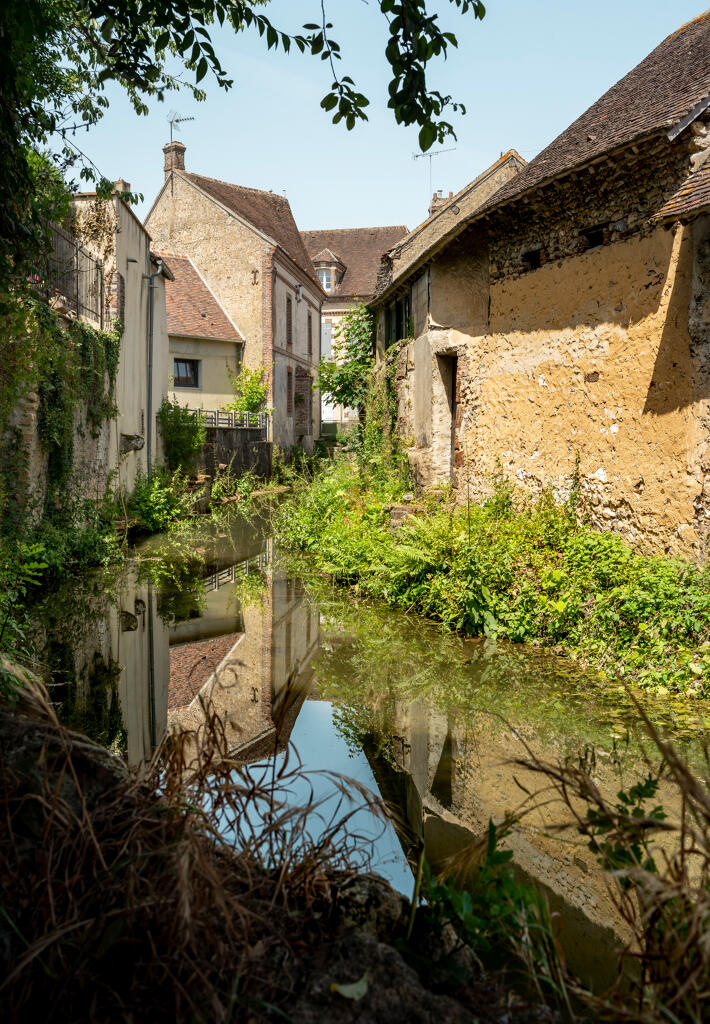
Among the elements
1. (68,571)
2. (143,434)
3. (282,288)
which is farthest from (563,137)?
(282,288)

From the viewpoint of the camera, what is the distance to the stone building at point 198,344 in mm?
24969

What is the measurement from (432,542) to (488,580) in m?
1.04

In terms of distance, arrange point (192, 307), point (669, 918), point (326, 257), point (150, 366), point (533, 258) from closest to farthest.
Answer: point (669, 918)
point (533, 258)
point (150, 366)
point (192, 307)
point (326, 257)

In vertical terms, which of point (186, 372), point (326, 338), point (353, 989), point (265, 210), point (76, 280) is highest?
point (265, 210)

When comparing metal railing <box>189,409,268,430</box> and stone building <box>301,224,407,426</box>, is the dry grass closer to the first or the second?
metal railing <box>189,409,268,430</box>

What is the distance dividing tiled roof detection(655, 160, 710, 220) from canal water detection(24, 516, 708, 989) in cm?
384

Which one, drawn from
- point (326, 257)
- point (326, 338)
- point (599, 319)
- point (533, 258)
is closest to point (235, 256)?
point (326, 338)

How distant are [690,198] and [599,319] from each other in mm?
1848

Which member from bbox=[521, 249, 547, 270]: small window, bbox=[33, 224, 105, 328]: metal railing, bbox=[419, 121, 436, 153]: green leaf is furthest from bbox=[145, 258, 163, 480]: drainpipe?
bbox=[419, 121, 436, 153]: green leaf

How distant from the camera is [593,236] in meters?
8.38

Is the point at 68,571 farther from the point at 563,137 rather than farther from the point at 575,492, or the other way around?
the point at 563,137

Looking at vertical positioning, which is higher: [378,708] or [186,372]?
[186,372]

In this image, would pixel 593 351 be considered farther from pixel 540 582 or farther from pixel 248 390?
pixel 248 390

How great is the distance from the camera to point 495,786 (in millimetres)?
4602
